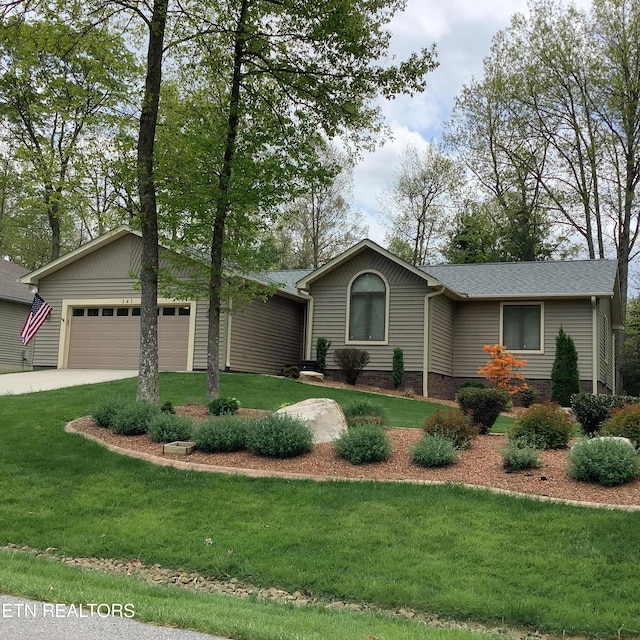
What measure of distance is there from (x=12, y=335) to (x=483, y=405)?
21.9m

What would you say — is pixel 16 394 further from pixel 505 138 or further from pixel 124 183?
pixel 505 138

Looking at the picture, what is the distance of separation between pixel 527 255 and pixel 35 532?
90.0 feet

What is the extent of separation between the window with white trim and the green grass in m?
13.3

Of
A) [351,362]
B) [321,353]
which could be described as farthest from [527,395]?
[321,353]

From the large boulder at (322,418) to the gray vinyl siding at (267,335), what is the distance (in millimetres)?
8578

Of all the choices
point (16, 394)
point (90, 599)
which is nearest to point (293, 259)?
point (16, 394)

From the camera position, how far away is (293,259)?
3794 cm

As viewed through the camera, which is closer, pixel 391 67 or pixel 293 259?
pixel 391 67

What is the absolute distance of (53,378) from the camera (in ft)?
56.2

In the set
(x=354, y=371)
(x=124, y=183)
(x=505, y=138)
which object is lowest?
(x=354, y=371)

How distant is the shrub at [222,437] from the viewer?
8.47m

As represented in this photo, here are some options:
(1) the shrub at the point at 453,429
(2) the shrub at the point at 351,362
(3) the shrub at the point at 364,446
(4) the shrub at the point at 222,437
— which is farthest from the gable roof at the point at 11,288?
(1) the shrub at the point at 453,429

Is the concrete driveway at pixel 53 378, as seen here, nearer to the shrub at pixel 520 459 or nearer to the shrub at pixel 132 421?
the shrub at pixel 132 421

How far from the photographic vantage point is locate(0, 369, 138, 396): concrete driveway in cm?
1540
